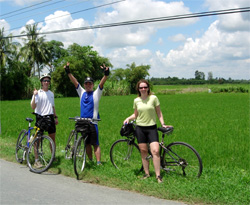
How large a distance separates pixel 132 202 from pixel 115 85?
2166 inches

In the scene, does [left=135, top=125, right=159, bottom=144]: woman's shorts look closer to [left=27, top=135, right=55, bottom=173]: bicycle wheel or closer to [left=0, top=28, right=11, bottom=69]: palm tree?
[left=27, top=135, right=55, bottom=173]: bicycle wheel

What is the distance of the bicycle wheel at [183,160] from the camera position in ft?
17.4

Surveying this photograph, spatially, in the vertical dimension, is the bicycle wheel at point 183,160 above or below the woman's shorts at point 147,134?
below

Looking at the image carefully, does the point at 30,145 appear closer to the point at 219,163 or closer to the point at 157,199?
the point at 157,199

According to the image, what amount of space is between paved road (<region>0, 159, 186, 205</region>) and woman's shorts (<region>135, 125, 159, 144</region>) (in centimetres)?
105

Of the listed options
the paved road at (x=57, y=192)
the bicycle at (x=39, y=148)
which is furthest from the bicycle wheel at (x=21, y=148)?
the paved road at (x=57, y=192)

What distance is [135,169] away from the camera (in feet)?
20.0

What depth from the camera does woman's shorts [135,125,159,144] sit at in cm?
538

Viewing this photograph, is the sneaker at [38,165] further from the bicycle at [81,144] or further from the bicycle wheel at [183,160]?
the bicycle wheel at [183,160]

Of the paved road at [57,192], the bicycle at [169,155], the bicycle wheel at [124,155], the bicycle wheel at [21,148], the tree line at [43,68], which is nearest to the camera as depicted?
the paved road at [57,192]

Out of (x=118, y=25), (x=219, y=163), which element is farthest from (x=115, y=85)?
(x=219, y=163)

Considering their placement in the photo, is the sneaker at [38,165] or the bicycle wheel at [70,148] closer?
the bicycle wheel at [70,148]

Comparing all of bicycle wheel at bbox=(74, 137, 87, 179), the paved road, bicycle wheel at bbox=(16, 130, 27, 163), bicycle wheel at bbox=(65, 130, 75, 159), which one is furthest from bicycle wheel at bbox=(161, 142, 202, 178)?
bicycle wheel at bbox=(16, 130, 27, 163)

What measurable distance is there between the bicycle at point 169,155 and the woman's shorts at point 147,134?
0.49 feet
